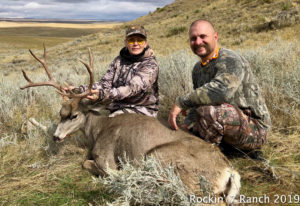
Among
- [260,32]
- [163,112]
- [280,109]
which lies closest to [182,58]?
[163,112]

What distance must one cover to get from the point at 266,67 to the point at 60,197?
189 inches

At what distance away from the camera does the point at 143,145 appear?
3.46 m

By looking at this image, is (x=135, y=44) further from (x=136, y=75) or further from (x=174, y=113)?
(x=174, y=113)

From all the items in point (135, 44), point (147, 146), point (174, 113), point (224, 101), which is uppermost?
point (135, 44)

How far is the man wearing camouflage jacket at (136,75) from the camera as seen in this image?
14.3ft

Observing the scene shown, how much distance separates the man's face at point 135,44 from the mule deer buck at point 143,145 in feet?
2.98

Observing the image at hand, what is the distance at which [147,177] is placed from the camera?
107 inches

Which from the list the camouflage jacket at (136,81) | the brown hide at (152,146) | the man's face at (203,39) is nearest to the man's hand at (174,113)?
the brown hide at (152,146)

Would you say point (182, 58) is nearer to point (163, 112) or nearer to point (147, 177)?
point (163, 112)

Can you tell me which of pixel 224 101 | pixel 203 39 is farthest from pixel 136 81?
pixel 224 101

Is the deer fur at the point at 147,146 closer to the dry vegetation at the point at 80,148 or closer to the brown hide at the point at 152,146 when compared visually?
the brown hide at the point at 152,146

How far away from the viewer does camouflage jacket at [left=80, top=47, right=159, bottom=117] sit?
4.27m

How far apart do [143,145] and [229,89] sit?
1.29 metres

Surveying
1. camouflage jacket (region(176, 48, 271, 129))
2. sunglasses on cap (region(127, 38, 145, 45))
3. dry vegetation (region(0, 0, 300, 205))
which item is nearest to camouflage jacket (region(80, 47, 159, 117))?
sunglasses on cap (region(127, 38, 145, 45))
